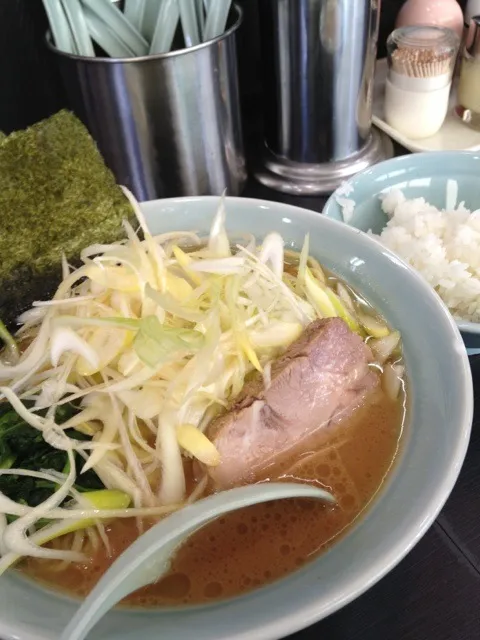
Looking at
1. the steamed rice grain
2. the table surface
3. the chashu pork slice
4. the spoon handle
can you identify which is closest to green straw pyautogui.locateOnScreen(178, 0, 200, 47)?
the steamed rice grain

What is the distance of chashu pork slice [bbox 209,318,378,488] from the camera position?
801mm

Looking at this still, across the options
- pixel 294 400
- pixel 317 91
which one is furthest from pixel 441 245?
pixel 294 400

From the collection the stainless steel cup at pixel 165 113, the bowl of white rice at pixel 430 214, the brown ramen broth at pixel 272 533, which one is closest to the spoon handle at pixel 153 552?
the brown ramen broth at pixel 272 533

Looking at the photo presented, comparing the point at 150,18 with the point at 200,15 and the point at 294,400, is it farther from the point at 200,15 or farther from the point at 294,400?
the point at 294,400

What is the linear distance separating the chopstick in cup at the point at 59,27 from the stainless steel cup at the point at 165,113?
24 mm

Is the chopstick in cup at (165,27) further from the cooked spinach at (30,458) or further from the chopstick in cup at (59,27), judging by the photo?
the cooked spinach at (30,458)

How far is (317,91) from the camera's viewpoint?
54.6 inches

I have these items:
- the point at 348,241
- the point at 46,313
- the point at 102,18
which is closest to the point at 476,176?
the point at 348,241

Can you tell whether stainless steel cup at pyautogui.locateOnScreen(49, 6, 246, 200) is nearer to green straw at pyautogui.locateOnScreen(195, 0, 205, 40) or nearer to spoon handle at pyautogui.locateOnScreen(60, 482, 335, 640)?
green straw at pyautogui.locateOnScreen(195, 0, 205, 40)

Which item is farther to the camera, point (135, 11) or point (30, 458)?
point (135, 11)

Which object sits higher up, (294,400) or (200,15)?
(200,15)

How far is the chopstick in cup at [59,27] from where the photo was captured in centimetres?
115

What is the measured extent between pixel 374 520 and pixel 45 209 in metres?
0.73

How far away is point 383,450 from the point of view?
832mm
